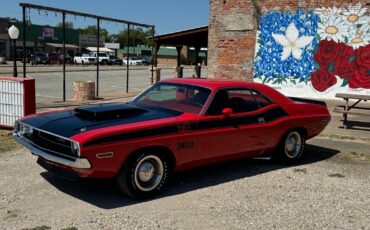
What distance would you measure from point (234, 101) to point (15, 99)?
17.1 ft

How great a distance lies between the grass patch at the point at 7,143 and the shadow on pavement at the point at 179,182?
1846 millimetres

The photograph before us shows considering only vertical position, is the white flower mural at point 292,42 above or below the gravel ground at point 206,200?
above

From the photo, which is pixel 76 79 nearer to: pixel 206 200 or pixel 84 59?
pixel 206 200

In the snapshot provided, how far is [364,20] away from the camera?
52.4ft

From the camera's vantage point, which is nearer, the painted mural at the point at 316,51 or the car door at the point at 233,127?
the car door at the point at 233,127

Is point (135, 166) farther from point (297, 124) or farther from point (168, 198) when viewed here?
point (297, 124)

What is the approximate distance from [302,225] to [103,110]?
2.76m

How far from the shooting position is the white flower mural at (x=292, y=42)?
55.8 ft

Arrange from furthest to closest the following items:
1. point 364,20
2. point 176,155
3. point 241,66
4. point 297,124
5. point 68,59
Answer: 1. point 68,59
2. point 241,66
3. point 364,20
4. point 297,124
5. point 176,155

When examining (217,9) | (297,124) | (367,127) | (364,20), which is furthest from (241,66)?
(297,124)

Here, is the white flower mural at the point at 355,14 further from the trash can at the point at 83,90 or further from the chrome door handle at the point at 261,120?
the chrome door handle at the point at 261,120

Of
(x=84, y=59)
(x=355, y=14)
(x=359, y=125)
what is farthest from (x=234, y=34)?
(x=84, y=59)

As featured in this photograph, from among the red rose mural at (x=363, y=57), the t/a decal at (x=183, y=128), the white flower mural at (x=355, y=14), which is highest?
the white flower mural at (x=355, y=14)

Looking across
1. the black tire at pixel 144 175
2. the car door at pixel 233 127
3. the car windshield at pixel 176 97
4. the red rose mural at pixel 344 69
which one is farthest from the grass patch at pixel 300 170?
the red rose mural at pixel 344 69
